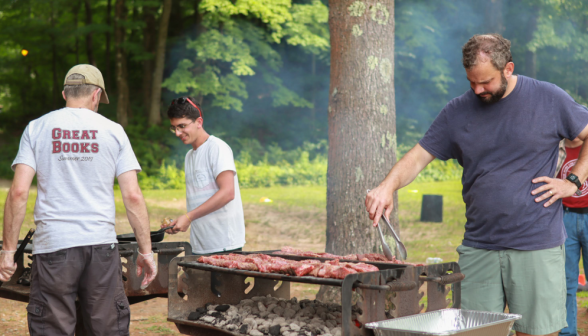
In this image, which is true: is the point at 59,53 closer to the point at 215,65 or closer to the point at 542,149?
the point at 215,65

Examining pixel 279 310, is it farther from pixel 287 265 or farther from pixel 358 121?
pixel 358 121

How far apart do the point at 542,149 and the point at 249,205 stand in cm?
1225

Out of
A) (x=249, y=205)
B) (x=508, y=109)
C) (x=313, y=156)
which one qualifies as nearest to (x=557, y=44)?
(x=313, y=156)

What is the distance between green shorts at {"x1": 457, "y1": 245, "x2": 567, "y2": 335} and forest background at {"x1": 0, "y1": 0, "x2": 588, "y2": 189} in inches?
666

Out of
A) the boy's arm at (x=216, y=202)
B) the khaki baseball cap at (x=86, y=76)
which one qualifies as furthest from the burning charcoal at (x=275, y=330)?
the khaki baseball cap at (x=86, y=76)

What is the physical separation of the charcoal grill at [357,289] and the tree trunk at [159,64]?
19.3m

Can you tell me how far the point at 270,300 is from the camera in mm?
3910

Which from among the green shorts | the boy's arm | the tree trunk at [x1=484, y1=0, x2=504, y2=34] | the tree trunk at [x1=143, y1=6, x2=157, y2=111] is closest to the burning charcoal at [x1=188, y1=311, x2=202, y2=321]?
the boy's arm

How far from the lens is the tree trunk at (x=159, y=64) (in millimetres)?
21656

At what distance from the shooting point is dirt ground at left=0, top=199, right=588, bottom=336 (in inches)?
219

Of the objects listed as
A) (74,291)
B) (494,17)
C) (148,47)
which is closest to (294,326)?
(74,291)

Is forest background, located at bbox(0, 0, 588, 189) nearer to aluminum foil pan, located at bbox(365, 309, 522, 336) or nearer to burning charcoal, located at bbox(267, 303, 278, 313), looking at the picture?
burning charcoal, located at bbox(267, 303, 278, 313)

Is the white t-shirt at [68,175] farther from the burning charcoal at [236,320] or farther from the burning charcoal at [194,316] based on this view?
the burning charcoal at [236,320]

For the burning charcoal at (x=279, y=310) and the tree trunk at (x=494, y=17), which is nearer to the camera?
the burning charcoal at (x=279, y=310)
